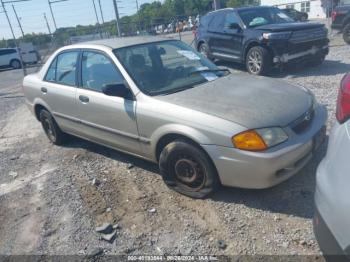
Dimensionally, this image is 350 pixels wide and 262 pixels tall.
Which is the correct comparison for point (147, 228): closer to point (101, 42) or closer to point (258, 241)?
point (258, 241)

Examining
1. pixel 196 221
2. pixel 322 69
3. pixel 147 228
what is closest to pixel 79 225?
pixel 147 228

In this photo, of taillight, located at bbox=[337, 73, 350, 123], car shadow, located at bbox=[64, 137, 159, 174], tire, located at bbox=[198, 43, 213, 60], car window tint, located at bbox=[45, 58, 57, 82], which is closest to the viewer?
taillight, located at bbox=[337, 73, 350, 123]

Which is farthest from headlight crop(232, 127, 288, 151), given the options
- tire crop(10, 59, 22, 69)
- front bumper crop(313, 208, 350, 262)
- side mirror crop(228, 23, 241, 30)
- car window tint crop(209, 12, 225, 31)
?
tire crop(10, 59, 22, 69)

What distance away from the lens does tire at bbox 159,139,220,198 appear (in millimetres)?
3301

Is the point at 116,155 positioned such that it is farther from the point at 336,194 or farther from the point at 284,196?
the point at 336,194

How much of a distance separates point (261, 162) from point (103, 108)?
203 centimetres

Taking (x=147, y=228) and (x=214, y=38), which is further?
(x=214, y=38)

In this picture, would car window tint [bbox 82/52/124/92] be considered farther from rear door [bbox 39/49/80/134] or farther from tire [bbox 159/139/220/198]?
tire [bbox 159/139/220/198]

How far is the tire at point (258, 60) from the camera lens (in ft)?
26.7

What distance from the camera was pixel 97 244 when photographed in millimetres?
3111

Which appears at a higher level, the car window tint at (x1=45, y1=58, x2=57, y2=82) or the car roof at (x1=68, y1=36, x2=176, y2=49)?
the car roof at (x1=68, y1=36, x2=176, y2=49)

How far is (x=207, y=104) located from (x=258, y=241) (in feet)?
4.40

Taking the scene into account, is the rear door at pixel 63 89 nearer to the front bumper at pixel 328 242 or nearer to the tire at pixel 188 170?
the tire at pixel 188 170

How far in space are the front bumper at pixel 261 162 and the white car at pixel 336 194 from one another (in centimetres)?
83
